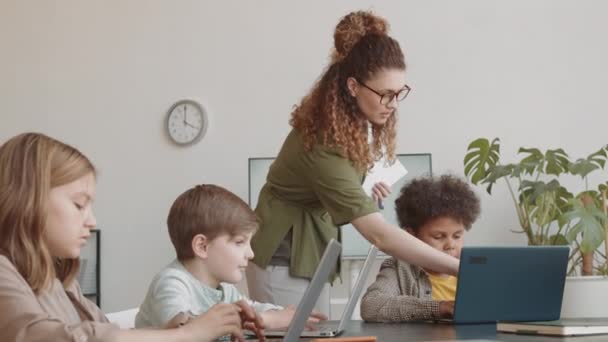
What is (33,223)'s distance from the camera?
1.34 meters

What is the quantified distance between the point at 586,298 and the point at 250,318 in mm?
828

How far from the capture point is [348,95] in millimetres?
2451

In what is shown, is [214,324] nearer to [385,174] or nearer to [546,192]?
[385,174]

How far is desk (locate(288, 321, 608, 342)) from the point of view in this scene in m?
1.58

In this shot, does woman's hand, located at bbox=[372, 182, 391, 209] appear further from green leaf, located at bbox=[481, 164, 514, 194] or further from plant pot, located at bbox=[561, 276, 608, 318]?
green leaf, located at bbox=[481, 164, 514, 194]

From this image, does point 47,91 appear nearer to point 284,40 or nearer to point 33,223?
point 284,40

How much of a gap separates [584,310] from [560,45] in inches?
132

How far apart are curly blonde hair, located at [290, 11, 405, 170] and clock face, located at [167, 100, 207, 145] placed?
3074mm

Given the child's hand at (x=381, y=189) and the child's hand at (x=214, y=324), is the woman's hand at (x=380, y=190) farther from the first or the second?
the child's hand at (x=214, y=324)

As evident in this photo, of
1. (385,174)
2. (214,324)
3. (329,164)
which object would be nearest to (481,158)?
(385,174)

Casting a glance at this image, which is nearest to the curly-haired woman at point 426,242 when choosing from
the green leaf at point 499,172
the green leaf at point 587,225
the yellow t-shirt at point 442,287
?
the yellow t-shirt at point 442,287

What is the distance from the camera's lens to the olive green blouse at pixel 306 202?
232cm

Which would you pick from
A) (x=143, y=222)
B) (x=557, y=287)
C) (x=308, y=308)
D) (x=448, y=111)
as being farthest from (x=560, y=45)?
(x=308, y=308)

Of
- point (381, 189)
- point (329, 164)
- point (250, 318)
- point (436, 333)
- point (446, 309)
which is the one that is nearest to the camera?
point (250, 318)
